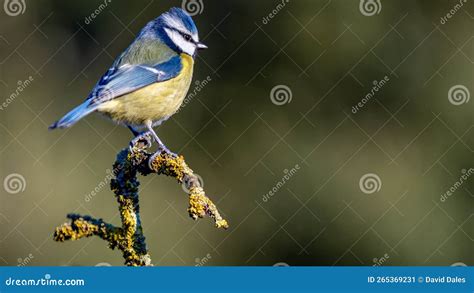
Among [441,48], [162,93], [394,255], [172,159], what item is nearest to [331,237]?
[394,255]

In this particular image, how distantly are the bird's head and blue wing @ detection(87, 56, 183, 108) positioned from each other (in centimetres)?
7

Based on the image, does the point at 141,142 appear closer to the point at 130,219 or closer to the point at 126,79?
the point at 126,79

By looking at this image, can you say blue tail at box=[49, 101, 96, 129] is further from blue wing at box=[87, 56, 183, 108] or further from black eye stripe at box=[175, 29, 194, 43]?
black eye stripe at box=[175, 29, 194, 43]

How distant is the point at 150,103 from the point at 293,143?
94.8 inches

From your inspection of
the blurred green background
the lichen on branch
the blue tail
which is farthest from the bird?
the blurred green background

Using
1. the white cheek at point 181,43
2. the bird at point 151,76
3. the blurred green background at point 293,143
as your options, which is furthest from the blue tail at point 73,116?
the blurred green background at point 293,143

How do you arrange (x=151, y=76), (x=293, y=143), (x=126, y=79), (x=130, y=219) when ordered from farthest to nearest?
(x=293, y=143)
(x=151, y=76)
(x=126, y=79)
(x=130, y=219)

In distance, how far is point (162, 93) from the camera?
3738 mm

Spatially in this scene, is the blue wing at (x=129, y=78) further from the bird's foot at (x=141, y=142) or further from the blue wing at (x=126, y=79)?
the bird's foot at (x=141, y=142)

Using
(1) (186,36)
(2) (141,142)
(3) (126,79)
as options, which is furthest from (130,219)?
(1) (186,36)

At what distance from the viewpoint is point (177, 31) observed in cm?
367

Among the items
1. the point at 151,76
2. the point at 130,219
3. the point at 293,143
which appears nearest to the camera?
the point at 130,219

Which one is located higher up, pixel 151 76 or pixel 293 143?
pixel 293 143

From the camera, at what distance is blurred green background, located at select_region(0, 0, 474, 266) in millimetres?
5805
